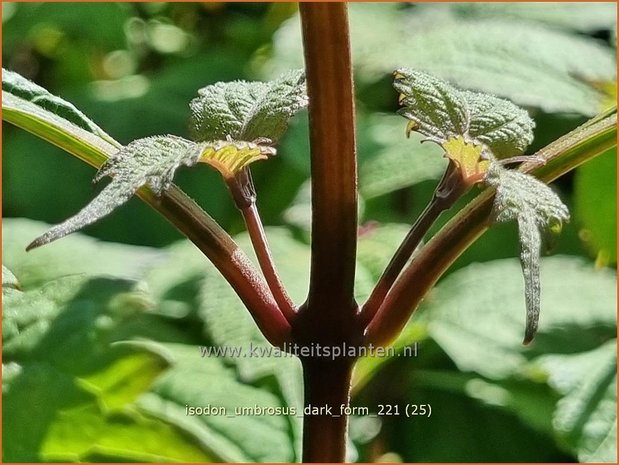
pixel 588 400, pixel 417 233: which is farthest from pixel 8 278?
pixel 588 400

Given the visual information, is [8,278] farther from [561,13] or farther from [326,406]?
[561,13]

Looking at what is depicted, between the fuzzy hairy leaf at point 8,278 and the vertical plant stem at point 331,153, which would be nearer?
the vertical plant stem at point 331,153

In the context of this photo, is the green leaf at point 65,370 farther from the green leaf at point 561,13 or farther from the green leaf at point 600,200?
the green leaf at point 561,13

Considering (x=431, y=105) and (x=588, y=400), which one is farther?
(x=588, y=400)

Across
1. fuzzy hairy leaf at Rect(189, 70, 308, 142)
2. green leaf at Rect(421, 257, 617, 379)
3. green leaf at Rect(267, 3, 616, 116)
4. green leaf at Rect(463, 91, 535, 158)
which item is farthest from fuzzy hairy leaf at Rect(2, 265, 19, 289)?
green leaf at Rect(267, 3, 616, 116)

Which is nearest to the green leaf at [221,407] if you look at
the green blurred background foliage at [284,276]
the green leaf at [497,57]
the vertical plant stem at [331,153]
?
the green blurred background foliage at [284,276]

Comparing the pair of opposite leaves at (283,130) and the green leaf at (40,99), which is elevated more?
the green leaf at (40,99)

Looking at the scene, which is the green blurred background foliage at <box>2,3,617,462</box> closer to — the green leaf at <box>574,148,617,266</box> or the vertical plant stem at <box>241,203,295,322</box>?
the green leaf at <box>574,148,617,266</box>
